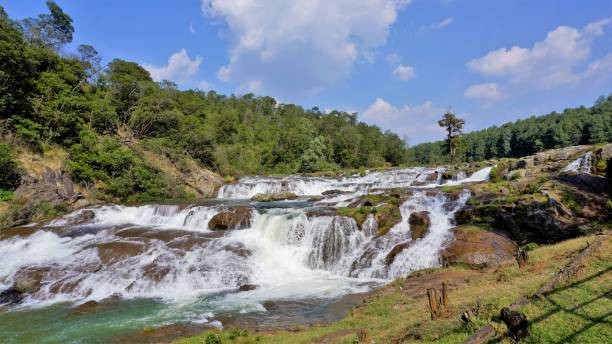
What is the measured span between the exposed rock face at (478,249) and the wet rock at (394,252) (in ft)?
5.87

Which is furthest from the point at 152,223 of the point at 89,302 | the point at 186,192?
the point at 186,192

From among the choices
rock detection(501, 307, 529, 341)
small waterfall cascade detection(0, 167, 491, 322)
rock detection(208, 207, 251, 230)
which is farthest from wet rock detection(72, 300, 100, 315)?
rock detection(501, 307, 529, 341)

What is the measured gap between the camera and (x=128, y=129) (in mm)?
43656

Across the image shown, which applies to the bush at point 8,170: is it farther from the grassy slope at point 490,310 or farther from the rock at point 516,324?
the rock at point 516,324

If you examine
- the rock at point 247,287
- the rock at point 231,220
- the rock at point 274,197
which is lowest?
the rock at point 247,287

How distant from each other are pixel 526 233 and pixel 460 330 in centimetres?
1164

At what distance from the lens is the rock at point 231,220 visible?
20.2 metres

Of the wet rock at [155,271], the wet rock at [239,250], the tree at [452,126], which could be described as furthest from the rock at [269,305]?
the tree at [452,126]

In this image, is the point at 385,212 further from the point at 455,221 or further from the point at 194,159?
the point at 194,159

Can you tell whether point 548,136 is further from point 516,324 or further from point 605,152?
point 516,324

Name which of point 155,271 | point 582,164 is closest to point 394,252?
point 155,271

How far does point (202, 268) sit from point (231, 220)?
207 inches

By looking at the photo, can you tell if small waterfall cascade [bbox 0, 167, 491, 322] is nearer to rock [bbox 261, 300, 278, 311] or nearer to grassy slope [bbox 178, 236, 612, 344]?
rock [bbox 261, 300, 278, 311]

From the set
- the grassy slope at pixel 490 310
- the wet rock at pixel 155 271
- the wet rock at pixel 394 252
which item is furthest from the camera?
the wet rock at pixel 394 252
